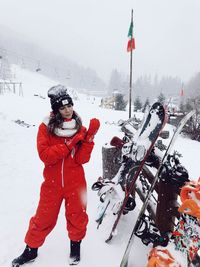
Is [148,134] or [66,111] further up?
[66,111]

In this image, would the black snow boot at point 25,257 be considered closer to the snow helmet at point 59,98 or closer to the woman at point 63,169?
the woman at point 63,169

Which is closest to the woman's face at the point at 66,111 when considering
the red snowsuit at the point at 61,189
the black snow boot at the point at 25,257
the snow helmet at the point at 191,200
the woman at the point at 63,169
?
the woman at the point at 63,169

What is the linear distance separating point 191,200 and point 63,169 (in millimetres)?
1183

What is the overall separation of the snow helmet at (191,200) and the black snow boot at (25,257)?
1657 mm

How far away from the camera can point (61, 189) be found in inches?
94.6

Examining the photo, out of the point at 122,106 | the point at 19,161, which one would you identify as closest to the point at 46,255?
the point at 19,161

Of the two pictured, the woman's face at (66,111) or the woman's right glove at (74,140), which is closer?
the woman's right glove at (74,140)

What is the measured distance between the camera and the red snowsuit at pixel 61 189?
2.37 metres

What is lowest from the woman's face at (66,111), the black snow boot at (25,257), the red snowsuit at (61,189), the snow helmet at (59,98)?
the black snow boot at (25,257)

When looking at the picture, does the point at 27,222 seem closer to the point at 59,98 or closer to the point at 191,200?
the point at 59,98

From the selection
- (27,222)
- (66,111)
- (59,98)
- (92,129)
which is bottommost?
(27,222)

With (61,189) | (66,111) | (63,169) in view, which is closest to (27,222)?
(61,189)

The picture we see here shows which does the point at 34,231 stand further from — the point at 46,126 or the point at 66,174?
the point at 46,126

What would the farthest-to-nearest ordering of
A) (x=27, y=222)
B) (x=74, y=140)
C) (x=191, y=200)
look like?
1. (x=27, y=222)
2. (x=74, y=140)
3. (x=191, y=200)
